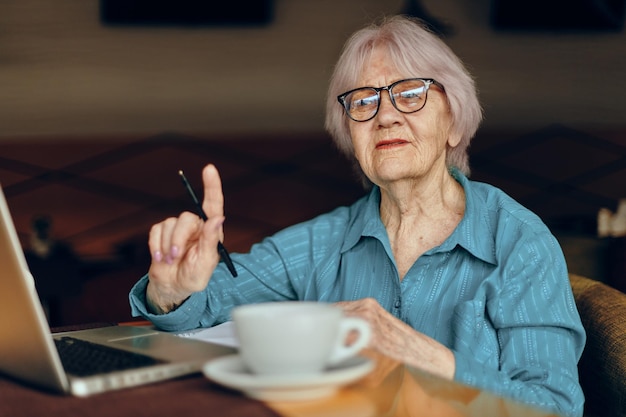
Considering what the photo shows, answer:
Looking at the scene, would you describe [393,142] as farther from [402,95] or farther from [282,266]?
[282,266]

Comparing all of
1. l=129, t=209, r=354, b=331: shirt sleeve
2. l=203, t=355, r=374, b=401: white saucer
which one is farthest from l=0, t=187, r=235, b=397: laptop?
l=129, t=209, r=354, b=331: shirt sleeve

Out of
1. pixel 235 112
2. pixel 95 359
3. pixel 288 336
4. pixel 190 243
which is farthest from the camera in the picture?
pixel 235 112

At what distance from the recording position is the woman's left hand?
4.42 feet

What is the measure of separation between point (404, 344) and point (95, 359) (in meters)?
0.47

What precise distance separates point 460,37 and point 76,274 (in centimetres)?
212

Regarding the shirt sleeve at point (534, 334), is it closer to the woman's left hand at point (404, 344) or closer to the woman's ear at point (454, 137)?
the woman's left hand at point (404, 344)

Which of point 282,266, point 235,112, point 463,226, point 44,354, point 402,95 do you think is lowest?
point 235,112

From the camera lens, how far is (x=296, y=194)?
436cm

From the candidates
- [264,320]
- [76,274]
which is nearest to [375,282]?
[264,320]

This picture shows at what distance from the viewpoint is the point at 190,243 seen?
147cm

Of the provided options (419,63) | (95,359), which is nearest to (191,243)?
(95,359)

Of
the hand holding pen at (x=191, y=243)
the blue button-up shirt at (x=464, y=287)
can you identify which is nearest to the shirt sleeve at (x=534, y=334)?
the blue button-up shirt at (x=464, y=287)

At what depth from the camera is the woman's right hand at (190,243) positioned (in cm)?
141

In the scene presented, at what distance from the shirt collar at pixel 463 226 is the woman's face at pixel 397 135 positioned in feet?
0.26
